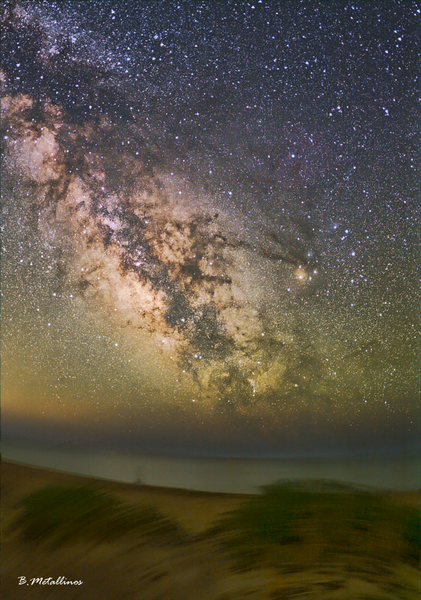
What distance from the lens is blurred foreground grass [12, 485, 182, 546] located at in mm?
1917

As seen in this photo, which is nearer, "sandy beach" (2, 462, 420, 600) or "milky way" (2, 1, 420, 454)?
"sandy beach" (2, 462, 420, 600)

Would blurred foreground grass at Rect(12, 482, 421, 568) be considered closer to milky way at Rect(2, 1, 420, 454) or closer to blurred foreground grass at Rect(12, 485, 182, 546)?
blurred foreground grass at Rect(12, 485, 182, 546)

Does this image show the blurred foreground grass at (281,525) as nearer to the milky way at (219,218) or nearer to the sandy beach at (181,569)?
the sandy beach at (181,569)

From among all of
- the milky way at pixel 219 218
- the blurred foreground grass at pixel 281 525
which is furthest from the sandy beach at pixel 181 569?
the milky way at pixel 219 218

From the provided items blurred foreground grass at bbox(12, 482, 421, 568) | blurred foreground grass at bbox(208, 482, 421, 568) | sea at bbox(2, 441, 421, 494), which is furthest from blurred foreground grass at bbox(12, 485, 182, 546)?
blurred foreground grass at bbox(208, 482, 421, 568)

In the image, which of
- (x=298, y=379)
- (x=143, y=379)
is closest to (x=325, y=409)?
(x=298, y=379)

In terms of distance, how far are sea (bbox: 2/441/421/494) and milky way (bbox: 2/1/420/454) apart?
0.29ft

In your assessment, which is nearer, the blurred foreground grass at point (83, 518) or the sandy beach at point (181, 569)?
the sandy beach at point (181, 569)

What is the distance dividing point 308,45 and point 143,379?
205cm

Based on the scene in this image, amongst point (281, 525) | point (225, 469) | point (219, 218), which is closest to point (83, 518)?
point (225, 469)

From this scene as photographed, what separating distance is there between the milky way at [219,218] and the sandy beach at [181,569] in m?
0.31

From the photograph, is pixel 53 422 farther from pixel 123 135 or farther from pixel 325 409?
pixel 123 135

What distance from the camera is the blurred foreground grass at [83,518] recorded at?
192 cm

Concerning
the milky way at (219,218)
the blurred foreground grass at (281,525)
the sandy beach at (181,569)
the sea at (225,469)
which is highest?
the milky way at (219,218)
